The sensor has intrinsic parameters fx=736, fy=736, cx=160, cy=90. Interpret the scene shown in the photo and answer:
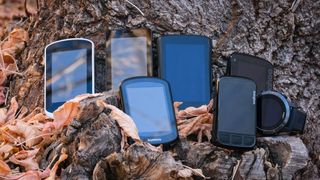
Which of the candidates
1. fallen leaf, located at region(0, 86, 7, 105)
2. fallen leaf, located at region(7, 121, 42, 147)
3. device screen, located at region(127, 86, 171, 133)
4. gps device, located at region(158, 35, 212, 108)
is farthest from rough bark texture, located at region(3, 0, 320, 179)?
device screen, located at region(127, 86, 171, 133)

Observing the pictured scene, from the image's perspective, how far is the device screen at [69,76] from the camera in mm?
2466

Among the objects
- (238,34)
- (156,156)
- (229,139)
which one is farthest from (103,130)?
(238,34)

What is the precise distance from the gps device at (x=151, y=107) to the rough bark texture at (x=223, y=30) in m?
0.44

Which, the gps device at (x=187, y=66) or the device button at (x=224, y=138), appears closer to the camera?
the device button at (x=224, y=138)

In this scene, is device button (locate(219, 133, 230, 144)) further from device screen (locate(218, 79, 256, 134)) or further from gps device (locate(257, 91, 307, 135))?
gps device (locate(257, 91, 307, 135))

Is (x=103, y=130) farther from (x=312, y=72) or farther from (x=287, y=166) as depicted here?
(x=312, y=72)

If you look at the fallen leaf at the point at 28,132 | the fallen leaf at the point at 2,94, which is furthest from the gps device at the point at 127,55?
the fallen leaf at the point at 2,94

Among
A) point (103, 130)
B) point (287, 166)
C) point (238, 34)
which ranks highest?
point (238, 34)

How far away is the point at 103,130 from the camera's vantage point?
6.51ft

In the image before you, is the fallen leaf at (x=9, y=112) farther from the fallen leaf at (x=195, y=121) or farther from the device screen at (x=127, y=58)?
the fallen leaf at (x=195, y=121)

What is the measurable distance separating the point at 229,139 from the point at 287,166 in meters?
0.19

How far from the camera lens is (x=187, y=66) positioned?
2.44 meters

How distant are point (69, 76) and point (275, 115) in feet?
2.43

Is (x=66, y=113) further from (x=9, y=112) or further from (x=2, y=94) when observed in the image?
(x=2, y=94)
